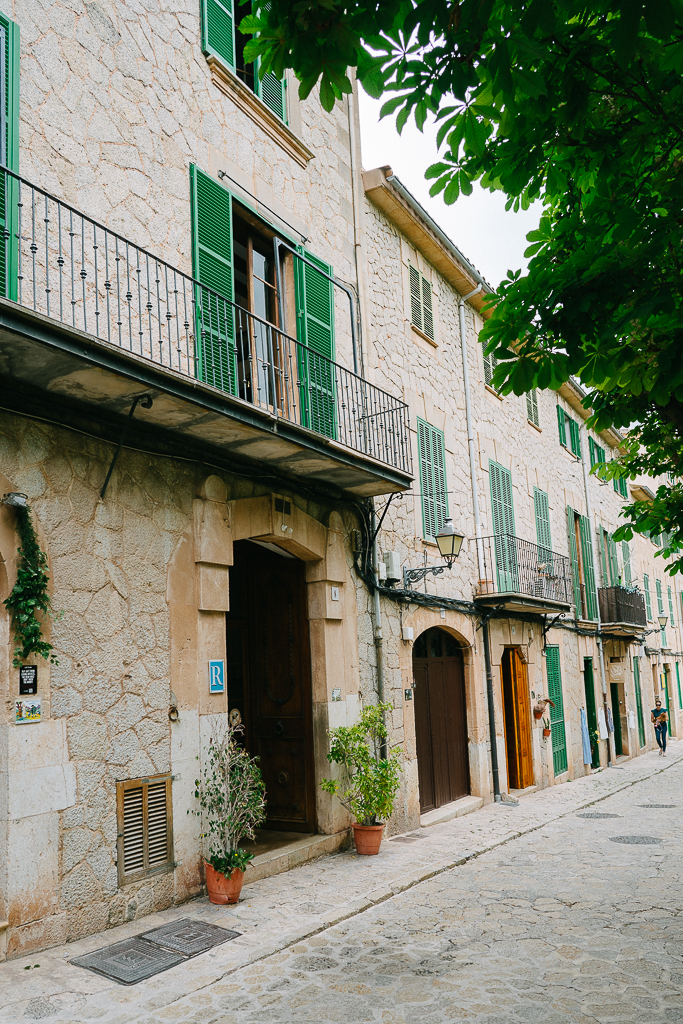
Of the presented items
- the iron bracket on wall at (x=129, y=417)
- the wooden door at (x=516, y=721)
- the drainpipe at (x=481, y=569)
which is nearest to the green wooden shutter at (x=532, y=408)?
the drainpipe at (x=481, y=569)

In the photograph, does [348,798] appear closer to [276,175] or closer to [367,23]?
[276,175]

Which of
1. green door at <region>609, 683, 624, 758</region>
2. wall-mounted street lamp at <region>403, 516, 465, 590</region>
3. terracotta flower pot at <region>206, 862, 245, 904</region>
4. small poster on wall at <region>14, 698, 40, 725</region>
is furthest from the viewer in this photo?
green door at <region>609, 683, 624, 758</region>

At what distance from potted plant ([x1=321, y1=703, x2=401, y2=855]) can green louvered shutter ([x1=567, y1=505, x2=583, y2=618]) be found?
10860 millimetres

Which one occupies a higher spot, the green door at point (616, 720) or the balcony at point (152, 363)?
the balcony at point (152, 363)

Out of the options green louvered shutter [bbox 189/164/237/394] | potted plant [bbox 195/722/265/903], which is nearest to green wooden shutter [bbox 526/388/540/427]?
green louvered shutter [bbox 189/164/237/394]

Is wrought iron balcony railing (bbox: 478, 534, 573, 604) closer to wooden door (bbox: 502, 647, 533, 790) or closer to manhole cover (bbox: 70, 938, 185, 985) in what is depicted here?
wooden door (bbox: 502, 647, 533, 790)

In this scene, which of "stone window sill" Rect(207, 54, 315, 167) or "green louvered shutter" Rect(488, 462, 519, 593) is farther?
"green louvered shutter" Rect(488, 462, 519, 593)

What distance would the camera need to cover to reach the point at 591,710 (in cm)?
1981

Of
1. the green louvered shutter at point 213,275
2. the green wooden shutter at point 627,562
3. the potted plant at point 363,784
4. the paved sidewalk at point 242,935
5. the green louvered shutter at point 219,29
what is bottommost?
the paved sidewalk at point 242,935

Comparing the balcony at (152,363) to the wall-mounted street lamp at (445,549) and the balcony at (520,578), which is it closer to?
the wall-mounted street lamp at (445,549)

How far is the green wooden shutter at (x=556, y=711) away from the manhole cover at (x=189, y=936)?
36.9 feet

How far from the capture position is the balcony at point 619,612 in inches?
816

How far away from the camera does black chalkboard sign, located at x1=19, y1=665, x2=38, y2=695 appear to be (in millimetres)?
5555

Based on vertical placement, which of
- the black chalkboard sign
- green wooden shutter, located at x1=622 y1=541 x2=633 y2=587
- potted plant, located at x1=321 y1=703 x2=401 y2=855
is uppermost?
green wooden shutter, located at x1=622 y1=541 x2=633 y2=587
